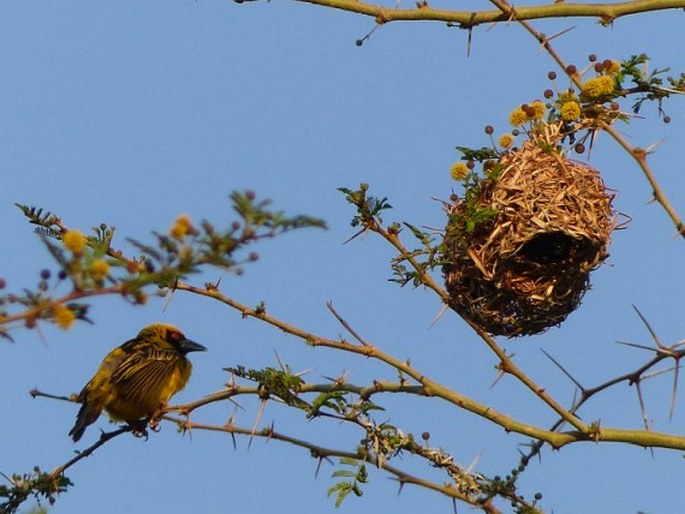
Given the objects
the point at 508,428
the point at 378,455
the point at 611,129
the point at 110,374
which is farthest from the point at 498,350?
the point at 110,374

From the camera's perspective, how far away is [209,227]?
202 cm

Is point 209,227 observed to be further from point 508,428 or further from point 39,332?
point 508,428

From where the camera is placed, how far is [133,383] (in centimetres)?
646

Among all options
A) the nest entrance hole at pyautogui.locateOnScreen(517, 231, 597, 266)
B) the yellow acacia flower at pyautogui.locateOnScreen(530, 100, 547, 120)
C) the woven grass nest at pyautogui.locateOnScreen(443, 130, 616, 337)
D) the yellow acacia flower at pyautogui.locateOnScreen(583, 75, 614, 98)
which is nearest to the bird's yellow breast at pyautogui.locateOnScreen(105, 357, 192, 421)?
the woven grass nest at pyautogui.locateOnScreen(443, 130, 616, 337)

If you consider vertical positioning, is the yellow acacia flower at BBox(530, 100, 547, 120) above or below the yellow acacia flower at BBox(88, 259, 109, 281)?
above

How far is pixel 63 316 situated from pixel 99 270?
0.36ft

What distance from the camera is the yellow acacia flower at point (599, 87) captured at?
4.82m

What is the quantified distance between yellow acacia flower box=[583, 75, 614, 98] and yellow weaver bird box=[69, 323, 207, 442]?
2818mm

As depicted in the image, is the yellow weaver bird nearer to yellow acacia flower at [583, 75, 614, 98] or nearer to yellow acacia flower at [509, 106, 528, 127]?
yellow acacia flower at [509, 106, 528, 127]

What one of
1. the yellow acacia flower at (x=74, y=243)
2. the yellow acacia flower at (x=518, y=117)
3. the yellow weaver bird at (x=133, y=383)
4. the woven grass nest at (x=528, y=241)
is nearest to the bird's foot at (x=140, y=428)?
the yellow weaver bird at (x=133, y=383)

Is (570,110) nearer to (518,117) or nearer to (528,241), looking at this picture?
(518,117)

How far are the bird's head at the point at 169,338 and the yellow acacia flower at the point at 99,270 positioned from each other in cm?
518

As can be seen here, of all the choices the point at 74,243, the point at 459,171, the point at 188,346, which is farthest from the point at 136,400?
the point at 74,243

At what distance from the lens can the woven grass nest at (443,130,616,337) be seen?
16.4 ft
